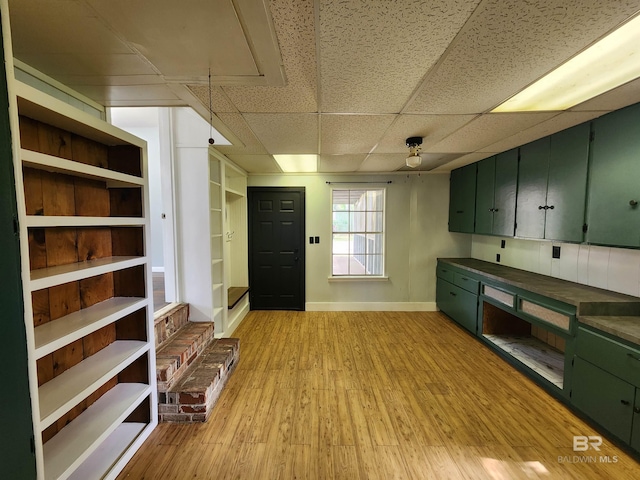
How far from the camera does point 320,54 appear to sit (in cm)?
123

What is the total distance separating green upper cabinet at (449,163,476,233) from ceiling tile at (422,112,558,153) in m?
0.84

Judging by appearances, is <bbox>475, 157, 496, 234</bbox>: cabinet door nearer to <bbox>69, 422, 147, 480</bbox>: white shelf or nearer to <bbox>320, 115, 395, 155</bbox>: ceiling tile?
<bbox>320, 115, 395, 155</bbox>: ceiling tile

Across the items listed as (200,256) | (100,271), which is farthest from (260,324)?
(100,271)

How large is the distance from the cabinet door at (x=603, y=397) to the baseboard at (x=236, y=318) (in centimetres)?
341

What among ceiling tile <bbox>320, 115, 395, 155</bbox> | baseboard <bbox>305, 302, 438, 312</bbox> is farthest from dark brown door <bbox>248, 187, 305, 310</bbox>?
ceiling tile <bbox>320, 115, 395, 155</bbox>

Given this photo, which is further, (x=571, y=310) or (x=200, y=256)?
(x=200, y=256)

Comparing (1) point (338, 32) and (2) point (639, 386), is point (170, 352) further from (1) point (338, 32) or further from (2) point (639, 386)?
(2) point (639, 386)

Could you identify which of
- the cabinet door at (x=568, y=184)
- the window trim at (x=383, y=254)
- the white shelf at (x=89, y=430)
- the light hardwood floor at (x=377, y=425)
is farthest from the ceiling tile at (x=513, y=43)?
the white shelf at (x=89, y=430)

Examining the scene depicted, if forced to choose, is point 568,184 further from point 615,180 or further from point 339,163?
point 339,163

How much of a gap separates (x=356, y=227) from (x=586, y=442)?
328cm

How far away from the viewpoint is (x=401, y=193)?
420 centimetres

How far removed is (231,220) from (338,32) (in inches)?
138

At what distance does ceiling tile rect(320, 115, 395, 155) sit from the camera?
2.04 metres

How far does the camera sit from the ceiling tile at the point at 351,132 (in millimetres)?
2039
